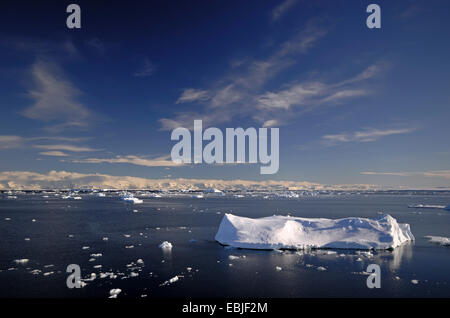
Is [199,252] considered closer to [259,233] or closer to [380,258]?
[259,233]

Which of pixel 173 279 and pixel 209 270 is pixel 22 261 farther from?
pixel 209 270

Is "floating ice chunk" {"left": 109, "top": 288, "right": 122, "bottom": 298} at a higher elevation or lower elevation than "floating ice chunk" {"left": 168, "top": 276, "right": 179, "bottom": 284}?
higher

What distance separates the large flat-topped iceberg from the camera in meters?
20.6

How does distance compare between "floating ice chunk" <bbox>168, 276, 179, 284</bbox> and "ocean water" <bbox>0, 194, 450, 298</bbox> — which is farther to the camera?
"floating ice chunk" <bbox>168, 276, 179, 284</bbox>

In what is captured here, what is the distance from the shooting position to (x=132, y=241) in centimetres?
2331

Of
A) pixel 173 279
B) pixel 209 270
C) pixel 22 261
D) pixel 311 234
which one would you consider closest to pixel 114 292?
pixel 173 279

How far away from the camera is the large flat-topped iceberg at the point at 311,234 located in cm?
2058

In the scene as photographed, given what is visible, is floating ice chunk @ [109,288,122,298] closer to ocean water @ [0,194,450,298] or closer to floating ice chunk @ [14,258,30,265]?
ocean water @ [0,194,450,298]

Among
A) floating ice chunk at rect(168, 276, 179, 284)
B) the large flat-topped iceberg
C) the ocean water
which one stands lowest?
the ocean water

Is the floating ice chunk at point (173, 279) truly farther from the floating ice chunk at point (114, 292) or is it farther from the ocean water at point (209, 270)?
the floating ice chunk at point (114, 292)

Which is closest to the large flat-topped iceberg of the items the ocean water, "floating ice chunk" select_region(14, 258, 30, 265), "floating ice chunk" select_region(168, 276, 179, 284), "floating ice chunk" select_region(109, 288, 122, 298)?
the ocean water

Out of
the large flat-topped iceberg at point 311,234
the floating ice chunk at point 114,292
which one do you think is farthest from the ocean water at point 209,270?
the large flat-topped iceberg at point 311,234
